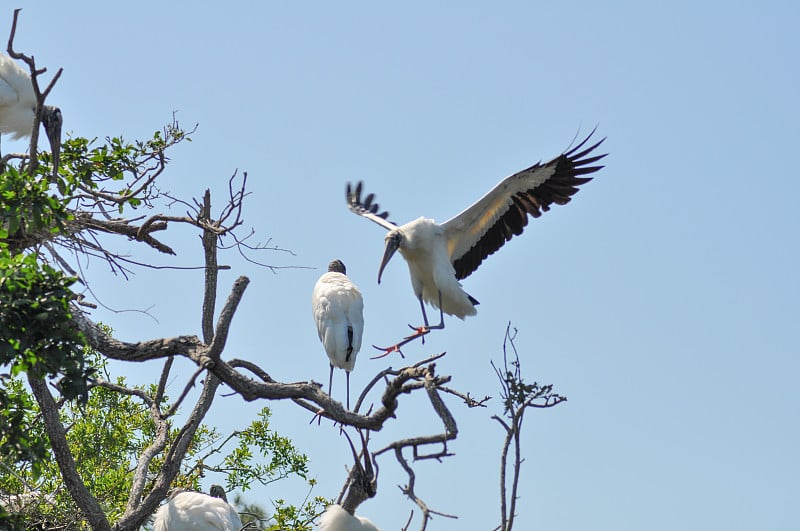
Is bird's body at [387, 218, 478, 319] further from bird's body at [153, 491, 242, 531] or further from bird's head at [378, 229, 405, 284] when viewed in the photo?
bird's body at [153, 491, 242, 531]

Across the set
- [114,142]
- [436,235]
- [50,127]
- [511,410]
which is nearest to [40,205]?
[114,142]

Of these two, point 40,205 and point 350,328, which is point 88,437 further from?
point 40,205

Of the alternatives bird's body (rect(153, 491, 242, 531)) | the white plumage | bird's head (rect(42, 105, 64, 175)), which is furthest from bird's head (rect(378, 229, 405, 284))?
the white plumage

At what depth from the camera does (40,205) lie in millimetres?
3574

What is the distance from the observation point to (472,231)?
6.80 m

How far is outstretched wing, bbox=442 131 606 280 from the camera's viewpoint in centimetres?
636

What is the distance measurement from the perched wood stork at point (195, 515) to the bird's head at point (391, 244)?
211cm

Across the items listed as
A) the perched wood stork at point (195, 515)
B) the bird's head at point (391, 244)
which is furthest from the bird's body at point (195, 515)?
the bird's head at point (391, 244)

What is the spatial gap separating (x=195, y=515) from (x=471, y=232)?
109 inches

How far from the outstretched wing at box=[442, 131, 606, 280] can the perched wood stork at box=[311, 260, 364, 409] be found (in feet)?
2.99

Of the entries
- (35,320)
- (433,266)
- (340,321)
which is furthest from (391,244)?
(35,320)

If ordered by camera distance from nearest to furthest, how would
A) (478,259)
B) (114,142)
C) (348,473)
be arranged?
(348,473), (114,142), (478,259)

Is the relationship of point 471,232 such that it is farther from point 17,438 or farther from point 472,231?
point 17,438

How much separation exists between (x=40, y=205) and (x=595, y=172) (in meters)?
3.62
